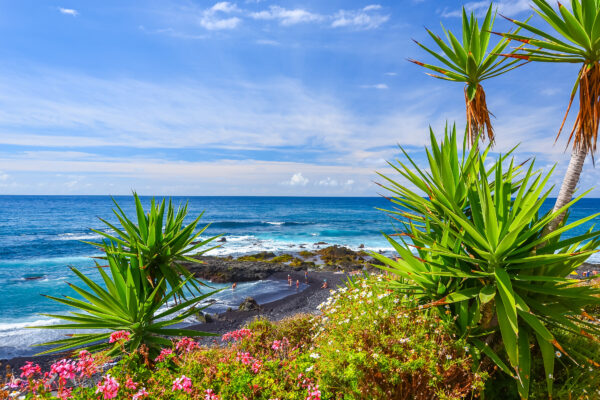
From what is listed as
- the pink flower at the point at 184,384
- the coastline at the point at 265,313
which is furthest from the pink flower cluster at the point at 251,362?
the coastline at the point at 265,313

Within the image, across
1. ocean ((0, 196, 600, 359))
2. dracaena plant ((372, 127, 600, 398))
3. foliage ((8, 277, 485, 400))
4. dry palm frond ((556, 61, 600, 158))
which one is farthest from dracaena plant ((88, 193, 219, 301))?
dry palm frond ((556, 61, 600, 158))

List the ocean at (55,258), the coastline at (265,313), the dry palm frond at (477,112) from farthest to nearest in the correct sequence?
1. the ocean at (55,258)
2. the coastline at (265,313)
3. the dry palm frond at (477,112)

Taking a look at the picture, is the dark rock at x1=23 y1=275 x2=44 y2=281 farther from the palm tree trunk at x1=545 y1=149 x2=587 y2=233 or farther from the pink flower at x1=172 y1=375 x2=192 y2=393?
the palm tree trunk at x1=545 y1=149 x2=587 y2=233

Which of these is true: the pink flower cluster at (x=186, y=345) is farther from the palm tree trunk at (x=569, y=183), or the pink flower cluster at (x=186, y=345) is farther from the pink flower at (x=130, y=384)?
the palm tree trunk at (x=569, y=183)

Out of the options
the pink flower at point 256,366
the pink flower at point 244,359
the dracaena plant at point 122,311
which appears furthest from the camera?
the dracaena plant at point 122,311

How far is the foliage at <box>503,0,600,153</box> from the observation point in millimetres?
4020

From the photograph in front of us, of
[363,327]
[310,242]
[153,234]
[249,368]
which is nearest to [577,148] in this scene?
[363,327]

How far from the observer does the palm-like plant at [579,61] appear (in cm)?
404

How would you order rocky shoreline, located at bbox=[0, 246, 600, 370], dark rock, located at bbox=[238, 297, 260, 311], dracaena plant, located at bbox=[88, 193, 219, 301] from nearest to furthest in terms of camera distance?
1. dracaena plant, located at bbox=[88, 193, 219, 301]
2. rocky shoreline, located at bbox=[0, 246, 600, 370]
3. dark rock, located at bbox=[238, 297, 260, 311]

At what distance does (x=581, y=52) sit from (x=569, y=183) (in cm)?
178

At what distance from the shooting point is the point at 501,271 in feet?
10.9

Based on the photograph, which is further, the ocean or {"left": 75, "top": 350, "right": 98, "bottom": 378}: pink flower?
the ocean

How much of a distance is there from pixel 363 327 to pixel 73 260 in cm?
3249

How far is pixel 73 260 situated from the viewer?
28.0m
